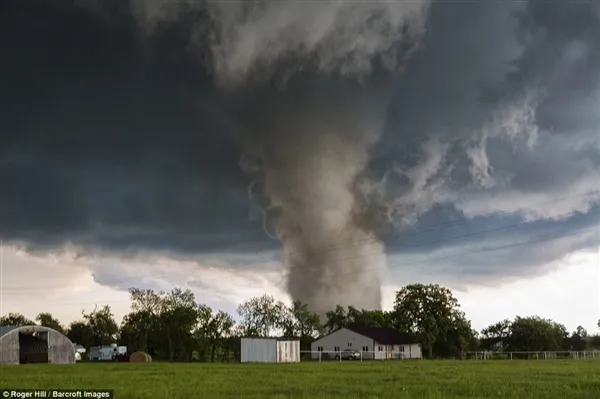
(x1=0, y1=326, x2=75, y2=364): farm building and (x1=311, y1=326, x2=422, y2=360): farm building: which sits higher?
(x1=0, y1=326, x2=75, y2=364): farm building

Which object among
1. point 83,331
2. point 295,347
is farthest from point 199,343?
Answer: point 83,331

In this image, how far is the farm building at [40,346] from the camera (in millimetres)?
90312

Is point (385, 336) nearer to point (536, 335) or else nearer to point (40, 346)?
point (536, 335)

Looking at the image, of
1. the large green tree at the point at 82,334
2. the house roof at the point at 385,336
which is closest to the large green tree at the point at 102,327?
the large green tree at the point at 82,334

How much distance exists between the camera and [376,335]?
12562 centimetres

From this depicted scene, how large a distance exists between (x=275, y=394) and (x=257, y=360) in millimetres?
63189

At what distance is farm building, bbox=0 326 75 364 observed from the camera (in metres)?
90.3

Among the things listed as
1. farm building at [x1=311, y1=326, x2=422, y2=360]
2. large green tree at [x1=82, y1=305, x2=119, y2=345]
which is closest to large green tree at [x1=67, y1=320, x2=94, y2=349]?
large green tree at [x1=82, y1=305, x2=119, y2=345]

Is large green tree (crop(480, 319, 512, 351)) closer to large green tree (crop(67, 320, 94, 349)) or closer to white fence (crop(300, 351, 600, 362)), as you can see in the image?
white fence (crop(300, 351, 600, 362))

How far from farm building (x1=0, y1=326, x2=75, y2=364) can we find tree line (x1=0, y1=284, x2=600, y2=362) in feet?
96.4

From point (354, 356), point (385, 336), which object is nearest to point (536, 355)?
point (385, 336)

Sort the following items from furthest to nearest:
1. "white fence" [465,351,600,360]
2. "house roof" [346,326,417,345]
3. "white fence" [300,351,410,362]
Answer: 1. "house roof" [346,326,417,345]
2. "white fence" [300,351,410,362]
3. "white fence" [465,351,600,360]

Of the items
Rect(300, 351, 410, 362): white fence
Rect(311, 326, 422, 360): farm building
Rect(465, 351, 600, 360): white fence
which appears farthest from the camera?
Rect(311, 326, 422, 360): farm building

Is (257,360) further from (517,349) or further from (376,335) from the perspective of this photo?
(517,349)
